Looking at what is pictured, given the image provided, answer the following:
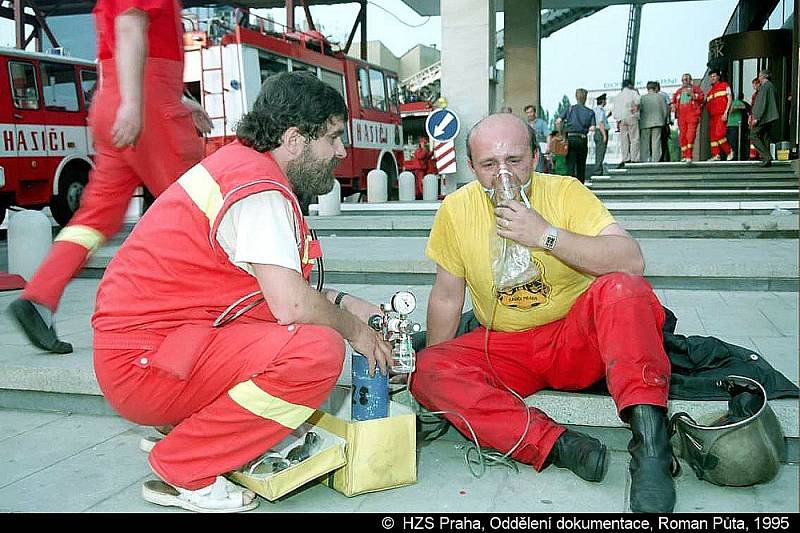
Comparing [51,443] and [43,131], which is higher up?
[43,131]

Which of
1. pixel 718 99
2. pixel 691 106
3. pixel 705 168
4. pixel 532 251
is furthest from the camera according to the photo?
pixel 718 99

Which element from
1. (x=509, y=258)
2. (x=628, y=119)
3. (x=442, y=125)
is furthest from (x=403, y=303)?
(x=628, y=119)

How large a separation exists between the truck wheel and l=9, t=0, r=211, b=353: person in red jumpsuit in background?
9.20 m

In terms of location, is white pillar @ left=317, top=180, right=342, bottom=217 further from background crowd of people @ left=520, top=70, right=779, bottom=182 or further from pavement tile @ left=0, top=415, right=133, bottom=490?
pavement tile @ left=0, top=415, right=133, bottom=490

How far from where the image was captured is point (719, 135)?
635 inches

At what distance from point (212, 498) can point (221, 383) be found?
0.35 m

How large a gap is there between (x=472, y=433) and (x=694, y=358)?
2.91 feet

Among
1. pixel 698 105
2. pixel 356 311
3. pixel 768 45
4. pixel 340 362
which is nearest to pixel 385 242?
pixel 356 311

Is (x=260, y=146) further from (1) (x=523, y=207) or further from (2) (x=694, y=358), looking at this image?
(2) (x=694, y=358)

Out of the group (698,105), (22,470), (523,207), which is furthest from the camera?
(698,105)

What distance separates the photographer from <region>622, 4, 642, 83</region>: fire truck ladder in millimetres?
29980

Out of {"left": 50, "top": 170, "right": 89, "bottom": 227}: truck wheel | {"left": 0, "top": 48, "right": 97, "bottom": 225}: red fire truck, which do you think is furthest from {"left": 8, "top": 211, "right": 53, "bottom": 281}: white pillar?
{"left": 50, "top": 170, "right": 89, "bottom": 227}: truck wheel

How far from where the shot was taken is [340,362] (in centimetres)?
240

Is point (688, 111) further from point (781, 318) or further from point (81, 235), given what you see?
point (81, 235)
